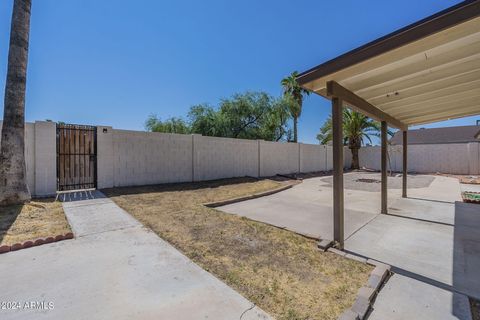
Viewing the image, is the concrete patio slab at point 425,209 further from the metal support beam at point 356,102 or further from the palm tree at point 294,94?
the palm tree at point 294,94

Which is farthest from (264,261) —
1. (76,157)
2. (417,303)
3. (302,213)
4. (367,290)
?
(76,157)

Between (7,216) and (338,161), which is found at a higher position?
(338,161)

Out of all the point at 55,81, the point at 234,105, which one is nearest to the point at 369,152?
the point at 234,105

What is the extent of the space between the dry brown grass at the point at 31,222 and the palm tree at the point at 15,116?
437 millimetres

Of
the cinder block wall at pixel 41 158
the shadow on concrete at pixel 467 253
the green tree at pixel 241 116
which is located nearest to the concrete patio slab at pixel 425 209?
the shadow on concrete at pixel 467 253

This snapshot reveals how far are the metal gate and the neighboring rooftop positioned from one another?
84.0 ft

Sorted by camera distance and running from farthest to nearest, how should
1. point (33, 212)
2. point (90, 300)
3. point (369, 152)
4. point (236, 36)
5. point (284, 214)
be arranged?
point (369, 152) < point (236, 36) < point (284, 214) < point (33, 212) < point (90, 300)

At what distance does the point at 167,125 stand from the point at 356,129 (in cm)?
1519

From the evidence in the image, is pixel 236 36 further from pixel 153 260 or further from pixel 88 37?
pixel 153 260

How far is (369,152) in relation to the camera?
19.2 metres

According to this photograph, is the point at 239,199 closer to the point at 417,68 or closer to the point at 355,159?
the point at 417,68

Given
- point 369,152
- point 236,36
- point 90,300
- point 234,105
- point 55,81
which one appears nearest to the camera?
point 90,300

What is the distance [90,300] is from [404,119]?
308 inches

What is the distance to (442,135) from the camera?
77.5ft
